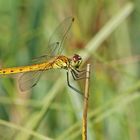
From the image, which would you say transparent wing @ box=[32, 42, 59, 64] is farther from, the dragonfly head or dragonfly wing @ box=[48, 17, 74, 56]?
the dragonfly head

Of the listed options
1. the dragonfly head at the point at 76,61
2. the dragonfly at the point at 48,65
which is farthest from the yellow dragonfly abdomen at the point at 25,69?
the dragonfly head at the point at 76,61

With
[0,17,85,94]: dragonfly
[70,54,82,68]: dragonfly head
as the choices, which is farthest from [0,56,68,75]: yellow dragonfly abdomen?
[70,54,82,68]: dragonfly head

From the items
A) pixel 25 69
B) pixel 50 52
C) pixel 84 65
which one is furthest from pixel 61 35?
pixel 84 65

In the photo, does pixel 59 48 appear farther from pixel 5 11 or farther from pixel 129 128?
pixel 5 11

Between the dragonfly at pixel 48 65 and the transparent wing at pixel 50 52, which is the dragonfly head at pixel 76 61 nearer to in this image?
the dragonfly at pixel 48 65

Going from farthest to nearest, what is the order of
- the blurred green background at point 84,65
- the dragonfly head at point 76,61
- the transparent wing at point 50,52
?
the blurred green background at point 84,65
the transparent wing at point 50,52
the dragonfly head at point 76,61

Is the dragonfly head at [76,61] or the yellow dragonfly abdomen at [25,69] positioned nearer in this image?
the dragonfly head at [76,61]
